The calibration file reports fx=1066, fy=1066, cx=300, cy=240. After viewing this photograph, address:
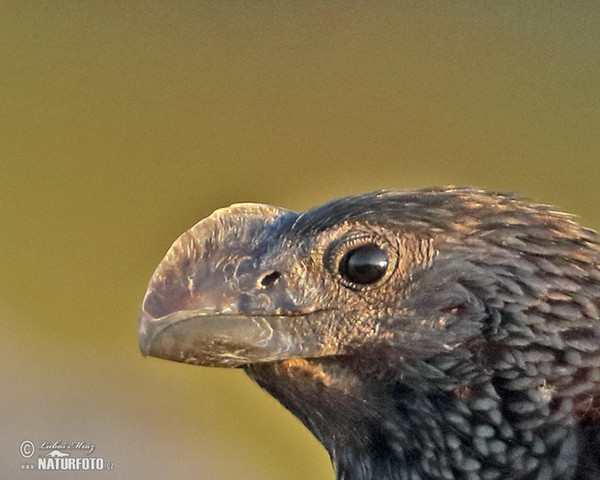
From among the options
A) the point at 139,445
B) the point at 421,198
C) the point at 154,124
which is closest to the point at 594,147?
the point at 154,124

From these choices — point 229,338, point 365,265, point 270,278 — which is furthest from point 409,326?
point 229,338

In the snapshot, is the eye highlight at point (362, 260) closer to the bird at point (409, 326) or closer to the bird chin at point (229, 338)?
the bird at point (409, 326)

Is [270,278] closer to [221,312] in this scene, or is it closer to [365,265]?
[221,312]

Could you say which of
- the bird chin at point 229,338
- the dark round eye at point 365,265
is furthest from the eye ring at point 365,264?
the bird chin at point 229,338

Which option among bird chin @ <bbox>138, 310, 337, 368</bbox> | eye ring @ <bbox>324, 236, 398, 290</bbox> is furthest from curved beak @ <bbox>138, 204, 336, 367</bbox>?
eye ring @ <bbox>324, 236, 398, 290</bbox>

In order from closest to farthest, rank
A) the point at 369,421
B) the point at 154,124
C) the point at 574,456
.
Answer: the point at 574,456, the point at 369,421, the point at 154,124

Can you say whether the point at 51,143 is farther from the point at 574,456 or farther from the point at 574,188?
the point at 574,456

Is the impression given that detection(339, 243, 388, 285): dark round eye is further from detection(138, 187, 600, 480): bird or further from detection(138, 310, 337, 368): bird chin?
detection(138, 310, 337, 368): bird chin
